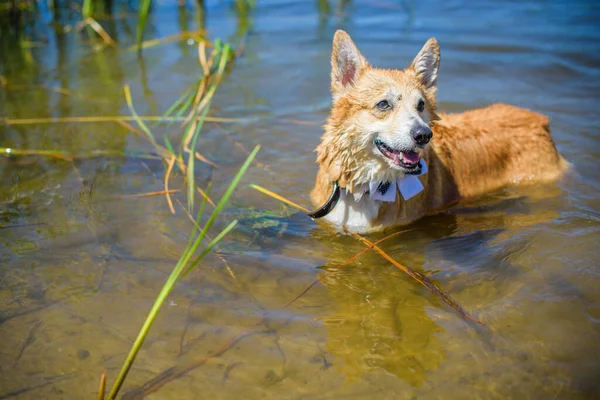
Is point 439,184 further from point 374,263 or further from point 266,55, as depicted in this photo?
point 266,55

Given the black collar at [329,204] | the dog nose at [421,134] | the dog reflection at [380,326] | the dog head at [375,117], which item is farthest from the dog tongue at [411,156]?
the dog reflection at [380,326]

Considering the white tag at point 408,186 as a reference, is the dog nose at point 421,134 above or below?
above

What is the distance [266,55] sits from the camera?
798 centimetres

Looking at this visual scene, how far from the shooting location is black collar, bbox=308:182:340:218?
160 inches

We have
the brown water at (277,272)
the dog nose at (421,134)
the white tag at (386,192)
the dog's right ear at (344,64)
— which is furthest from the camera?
the white tag at (386,192)

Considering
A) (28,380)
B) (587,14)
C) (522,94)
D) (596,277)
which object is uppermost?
(587,14)

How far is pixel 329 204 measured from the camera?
13.4ft

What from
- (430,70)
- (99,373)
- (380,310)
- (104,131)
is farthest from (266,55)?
(99,373)

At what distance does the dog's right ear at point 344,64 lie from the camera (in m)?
3.89

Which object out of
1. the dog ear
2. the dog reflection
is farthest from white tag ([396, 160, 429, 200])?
the dog ear

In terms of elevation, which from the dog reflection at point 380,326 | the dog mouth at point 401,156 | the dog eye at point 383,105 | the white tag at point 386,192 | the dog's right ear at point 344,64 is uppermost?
the dog's right ear at point 344,64

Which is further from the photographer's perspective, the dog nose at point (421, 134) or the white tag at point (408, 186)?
the white tag at point (408, 186)

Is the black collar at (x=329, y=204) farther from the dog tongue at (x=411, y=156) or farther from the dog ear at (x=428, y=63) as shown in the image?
the dog ear at (x=428, y=63)

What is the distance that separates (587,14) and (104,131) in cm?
808
